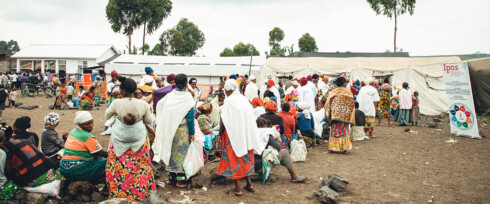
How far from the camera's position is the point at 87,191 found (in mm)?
3859

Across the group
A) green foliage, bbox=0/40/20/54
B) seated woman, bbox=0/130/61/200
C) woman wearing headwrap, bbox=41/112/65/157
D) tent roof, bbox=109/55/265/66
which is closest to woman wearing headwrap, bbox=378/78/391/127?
woman wearing headwrap, bbox=41/112/65/157

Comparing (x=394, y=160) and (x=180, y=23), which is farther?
(x=180, y=23)

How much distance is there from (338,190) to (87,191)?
3.43 metres

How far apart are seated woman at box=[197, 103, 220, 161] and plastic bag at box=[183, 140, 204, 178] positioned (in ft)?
3.29

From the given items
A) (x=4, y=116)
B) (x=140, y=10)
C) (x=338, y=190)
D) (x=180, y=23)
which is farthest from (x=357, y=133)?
(x=180, y=23)

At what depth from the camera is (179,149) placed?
14.0 ft

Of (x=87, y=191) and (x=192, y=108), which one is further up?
(x=192, y=108)

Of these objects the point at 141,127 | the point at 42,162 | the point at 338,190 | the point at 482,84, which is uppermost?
the point at 482,84

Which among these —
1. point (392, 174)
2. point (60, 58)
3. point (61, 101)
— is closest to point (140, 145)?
point (392, 174)

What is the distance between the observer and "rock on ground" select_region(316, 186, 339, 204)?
390 centimetres

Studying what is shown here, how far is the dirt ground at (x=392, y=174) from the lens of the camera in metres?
4.21

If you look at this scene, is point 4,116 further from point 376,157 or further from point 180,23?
point 180,23

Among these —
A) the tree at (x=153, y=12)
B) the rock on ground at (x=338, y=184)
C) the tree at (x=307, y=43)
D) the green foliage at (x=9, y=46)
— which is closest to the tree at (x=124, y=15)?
the tree at (x=153, y=12)

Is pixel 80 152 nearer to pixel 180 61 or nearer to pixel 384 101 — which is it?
pixel 384 101
